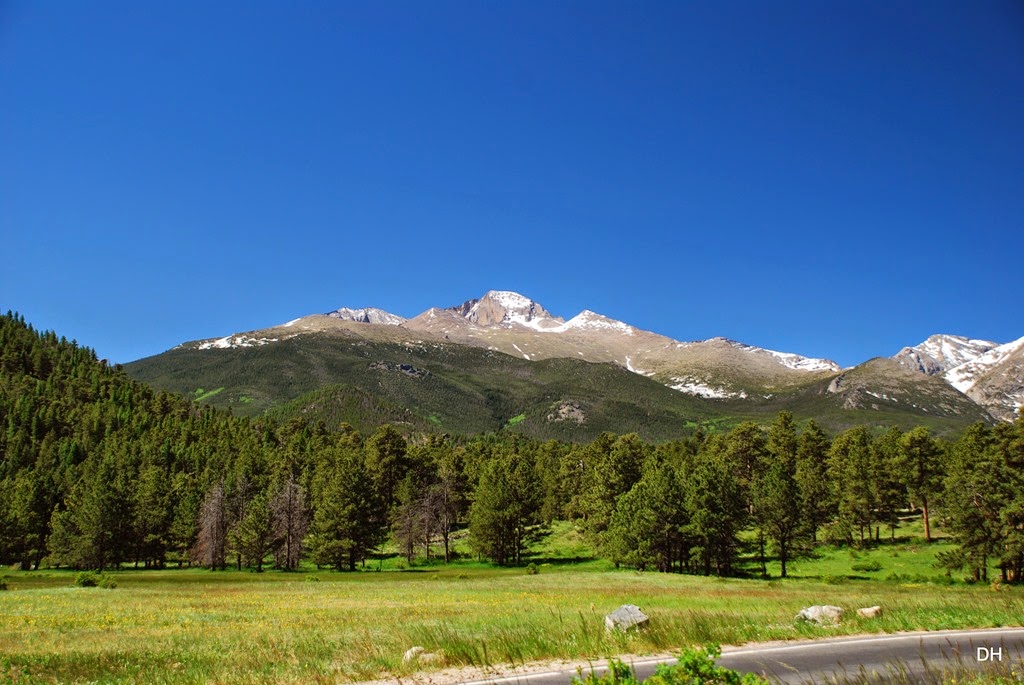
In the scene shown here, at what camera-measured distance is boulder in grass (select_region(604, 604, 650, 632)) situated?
17.7 meters

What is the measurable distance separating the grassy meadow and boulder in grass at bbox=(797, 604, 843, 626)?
464 mm

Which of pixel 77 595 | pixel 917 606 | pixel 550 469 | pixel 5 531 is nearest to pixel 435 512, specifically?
pixel 550 469

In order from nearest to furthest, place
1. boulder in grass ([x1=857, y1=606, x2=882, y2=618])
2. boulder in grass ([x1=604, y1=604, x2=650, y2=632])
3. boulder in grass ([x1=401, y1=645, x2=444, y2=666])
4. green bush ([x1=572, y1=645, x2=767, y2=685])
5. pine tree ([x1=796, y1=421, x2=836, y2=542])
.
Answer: green bush ([x1=572, y1=645, x2=767, y2=685])
boulder in grass ([x1=401, y1=645, x2=444, y2=666])
boulder in grass ([x1=604, y1=604, x2=650, y2=632])
boulder in grass ([x1=857, y1=606, x2=882, y2=618])
pine tree ([x1=796, y1=421, x2=836, y2=542])

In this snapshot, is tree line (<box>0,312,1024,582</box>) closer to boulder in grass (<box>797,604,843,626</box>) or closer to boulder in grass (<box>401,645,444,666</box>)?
boulder in grass (<box>797,604,843,626</box>)

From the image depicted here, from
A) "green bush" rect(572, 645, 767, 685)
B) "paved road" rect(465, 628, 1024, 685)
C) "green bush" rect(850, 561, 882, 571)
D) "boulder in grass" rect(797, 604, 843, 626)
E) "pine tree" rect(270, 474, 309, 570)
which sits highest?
"green bush" rect(572, 645, 767, 685)

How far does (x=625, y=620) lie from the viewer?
18.1m

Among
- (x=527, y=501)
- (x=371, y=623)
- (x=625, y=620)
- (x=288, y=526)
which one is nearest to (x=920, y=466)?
(x=527, y=501)

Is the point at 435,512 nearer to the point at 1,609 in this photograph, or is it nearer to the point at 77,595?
the point at 77,595

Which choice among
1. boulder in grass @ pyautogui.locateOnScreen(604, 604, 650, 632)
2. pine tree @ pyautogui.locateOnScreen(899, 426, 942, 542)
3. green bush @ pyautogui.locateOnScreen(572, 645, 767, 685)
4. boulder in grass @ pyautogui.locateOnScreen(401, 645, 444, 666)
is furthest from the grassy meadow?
pine tree @ pyautogui.locateOnScreen(899, 426, 942, 542)

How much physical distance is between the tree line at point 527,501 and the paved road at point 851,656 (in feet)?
136

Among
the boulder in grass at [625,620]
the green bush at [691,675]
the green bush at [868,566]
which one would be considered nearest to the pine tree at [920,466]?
the green bush at [868,566]

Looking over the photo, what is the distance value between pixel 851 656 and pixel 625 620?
5.92 metres

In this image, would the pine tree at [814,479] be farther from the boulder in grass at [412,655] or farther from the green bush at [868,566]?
the boulder in grass at [412,655]

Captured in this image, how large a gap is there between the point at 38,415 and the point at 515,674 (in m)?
185
